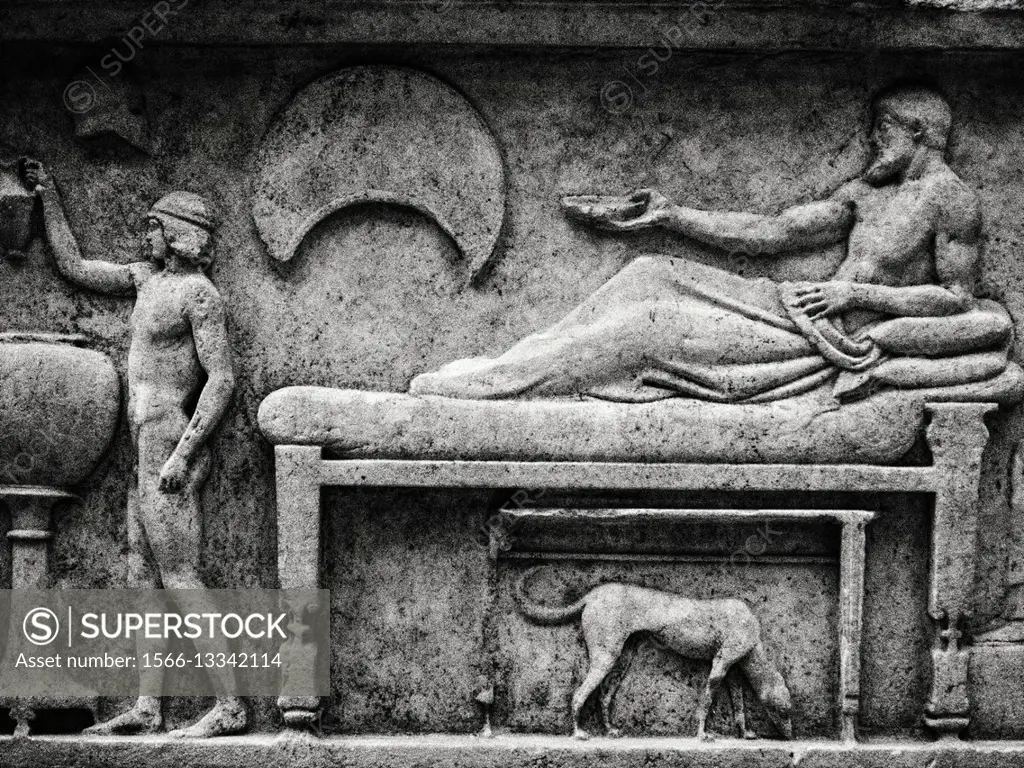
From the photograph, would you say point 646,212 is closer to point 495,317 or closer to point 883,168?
point 495,317

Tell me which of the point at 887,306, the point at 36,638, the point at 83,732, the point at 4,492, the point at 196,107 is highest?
the point at 196,107

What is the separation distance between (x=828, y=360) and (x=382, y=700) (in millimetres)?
2186

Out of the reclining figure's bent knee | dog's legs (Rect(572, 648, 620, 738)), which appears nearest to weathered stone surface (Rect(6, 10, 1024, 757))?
dog's legs (Rect(572, 648, 620, 738))

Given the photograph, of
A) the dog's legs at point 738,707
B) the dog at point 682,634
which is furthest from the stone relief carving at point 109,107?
the dog's legs at point 738,707

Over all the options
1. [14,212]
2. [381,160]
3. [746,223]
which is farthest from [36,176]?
[746,223]

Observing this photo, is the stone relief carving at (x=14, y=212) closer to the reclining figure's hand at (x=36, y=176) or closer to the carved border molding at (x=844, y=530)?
the reclining figure's hand at (x=36, y=176)

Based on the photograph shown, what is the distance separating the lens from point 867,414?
559 cm

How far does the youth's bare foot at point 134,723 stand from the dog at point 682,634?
1.51 meters

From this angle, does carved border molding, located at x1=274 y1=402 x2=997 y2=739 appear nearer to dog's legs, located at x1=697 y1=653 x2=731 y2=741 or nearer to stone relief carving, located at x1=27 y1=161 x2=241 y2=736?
stone relief carving, located at x1=27 y1=161 x2=241 y2=736

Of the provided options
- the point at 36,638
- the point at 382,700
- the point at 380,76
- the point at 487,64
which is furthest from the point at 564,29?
the point at 36,638

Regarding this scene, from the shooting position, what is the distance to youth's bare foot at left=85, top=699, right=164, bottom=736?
18.5 feet

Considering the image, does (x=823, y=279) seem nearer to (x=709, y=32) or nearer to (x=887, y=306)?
(x=887, y=306)

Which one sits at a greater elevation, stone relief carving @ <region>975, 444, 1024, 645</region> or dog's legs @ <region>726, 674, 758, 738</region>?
stone relief carving @ <region>975, 444, 1024, 645</region>

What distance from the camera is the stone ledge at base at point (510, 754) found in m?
5.54
